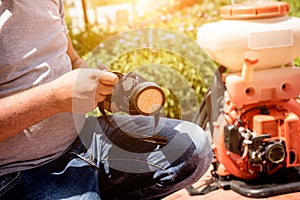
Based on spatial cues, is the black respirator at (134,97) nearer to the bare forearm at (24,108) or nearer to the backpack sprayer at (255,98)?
the bare forearm at (24,108)

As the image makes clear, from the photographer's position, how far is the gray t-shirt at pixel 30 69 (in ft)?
5.80

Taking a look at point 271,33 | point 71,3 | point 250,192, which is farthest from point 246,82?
point 71,3

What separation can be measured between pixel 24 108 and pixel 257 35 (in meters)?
1.51

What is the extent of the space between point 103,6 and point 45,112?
606cm

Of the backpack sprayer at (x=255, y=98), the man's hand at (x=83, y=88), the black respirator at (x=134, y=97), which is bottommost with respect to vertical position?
Result: the backpack sprayer at (x=255, y=98)

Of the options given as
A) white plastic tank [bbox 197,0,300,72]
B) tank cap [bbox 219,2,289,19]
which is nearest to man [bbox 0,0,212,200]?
white plastic tank [bbox 197,0,300,72]

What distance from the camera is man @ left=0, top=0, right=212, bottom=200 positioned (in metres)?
1.65

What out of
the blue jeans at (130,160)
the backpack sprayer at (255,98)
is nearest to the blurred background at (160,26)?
the backpack sprayer at (255,98)

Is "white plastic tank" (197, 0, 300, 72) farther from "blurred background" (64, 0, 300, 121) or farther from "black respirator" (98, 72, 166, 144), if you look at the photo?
"black respirator" (98, 72, 166, 144)

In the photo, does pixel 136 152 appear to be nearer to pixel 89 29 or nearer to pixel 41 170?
pixel 41 170

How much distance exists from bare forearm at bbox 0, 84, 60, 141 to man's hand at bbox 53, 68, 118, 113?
0.03 metres

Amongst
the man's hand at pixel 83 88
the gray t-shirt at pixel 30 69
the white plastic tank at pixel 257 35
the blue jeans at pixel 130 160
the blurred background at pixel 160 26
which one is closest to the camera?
the man's hand at pixel 83 88

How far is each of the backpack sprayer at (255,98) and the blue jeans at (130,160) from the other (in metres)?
0.80

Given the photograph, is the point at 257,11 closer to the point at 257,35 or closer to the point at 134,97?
the point at 257,35
